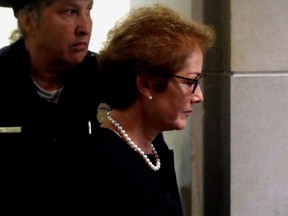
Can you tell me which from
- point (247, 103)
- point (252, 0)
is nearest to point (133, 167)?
point (247, 103)

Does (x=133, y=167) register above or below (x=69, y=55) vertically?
below

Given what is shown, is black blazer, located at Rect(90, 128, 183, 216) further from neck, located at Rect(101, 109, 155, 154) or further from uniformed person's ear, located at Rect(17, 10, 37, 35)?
uniformed person's ear, located at Rect(17, 10, 37, 35)

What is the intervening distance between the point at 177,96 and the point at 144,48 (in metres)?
0.14

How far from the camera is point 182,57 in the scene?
975 millimetres

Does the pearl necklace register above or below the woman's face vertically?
below

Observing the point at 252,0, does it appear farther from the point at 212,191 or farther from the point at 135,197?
the point at 135,197

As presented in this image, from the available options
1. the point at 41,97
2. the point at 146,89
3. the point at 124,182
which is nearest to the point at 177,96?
the point at 146,89

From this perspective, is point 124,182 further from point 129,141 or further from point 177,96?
point 177,96

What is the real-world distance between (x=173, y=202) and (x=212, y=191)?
72 centimetres

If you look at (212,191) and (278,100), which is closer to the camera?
(278,100)

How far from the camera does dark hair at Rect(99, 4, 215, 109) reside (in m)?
0.95

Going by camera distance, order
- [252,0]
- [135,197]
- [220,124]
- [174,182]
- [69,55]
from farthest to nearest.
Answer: [220,124], [252,0], [69,55], [174,182], [135,197]

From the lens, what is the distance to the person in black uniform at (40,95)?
1.16 m

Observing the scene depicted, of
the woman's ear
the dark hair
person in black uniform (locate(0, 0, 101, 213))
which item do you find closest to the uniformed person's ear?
person in black uniform (locate(0, 0, 101, 213))
